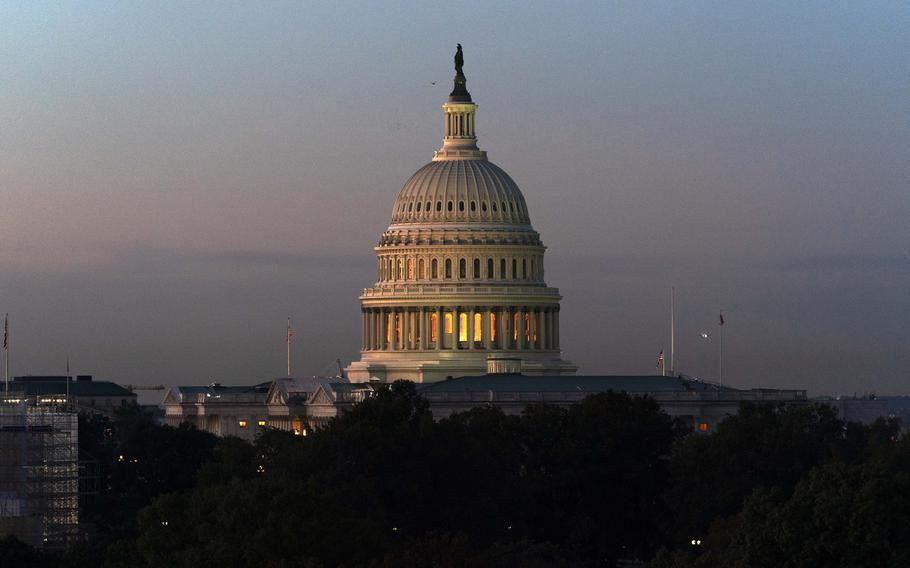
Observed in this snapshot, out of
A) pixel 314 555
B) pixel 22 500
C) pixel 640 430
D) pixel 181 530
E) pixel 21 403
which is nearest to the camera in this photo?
pixel 314 555

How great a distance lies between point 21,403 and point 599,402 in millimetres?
33944

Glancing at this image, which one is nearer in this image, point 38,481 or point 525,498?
point 38,481

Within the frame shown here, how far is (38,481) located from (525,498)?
25.4 m

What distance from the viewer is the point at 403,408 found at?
190 m

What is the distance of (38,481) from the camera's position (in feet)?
554

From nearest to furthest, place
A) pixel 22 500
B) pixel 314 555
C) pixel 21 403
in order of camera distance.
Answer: pixel 314 555 → pixel 22 500 → pixel 21 403

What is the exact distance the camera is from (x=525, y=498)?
18038 centimetres

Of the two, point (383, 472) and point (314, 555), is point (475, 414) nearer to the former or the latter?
point (383, 472)

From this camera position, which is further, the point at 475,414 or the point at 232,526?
the point at 475,414

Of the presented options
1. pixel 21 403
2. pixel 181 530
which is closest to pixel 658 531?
pixel 21 403

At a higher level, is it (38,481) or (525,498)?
(38,481)

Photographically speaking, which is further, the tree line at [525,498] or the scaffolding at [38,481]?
the scaffolding at [38,481]

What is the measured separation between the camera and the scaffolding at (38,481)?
6531 inches

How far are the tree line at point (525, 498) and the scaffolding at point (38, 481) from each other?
14.8ft
